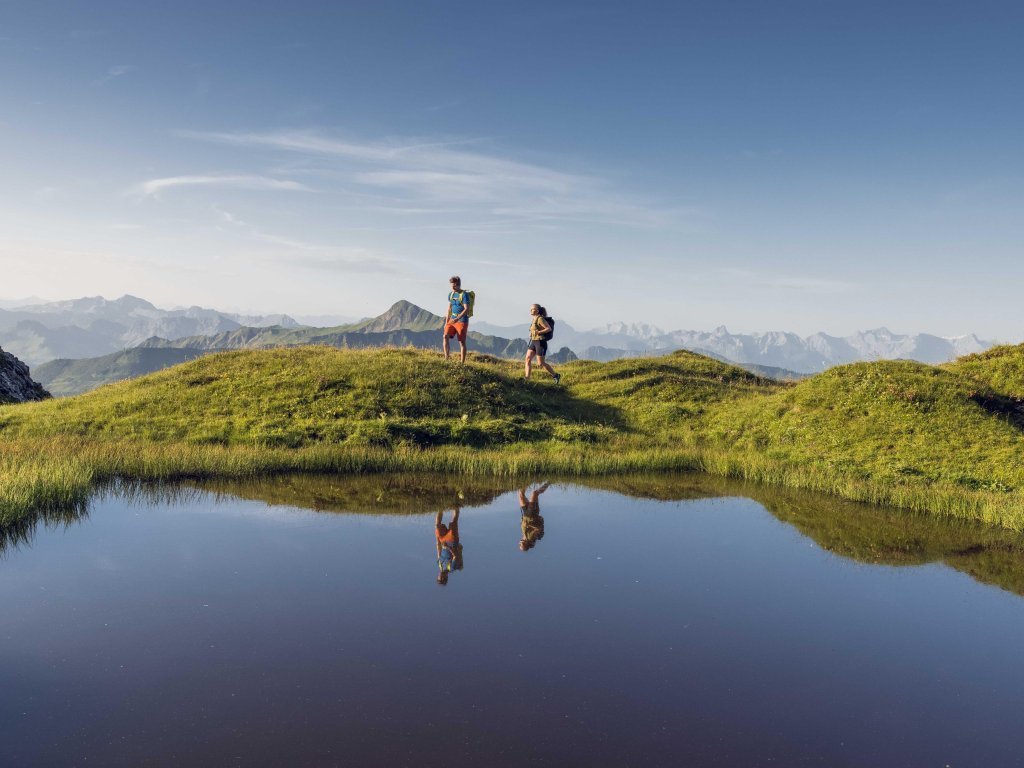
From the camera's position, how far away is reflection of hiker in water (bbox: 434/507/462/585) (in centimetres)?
1381

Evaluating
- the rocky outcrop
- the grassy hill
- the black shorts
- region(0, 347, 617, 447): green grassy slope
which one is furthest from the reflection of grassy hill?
the rocky outcrop

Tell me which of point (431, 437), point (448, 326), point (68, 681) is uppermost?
point (448, 326)

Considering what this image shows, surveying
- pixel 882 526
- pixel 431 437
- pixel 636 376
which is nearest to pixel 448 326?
pixel 431 437

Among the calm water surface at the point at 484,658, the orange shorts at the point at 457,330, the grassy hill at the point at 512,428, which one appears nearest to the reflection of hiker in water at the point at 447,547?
the calm water surface at the point at 484,658

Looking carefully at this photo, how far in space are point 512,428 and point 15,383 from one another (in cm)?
3479

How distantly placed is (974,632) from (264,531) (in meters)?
15.5

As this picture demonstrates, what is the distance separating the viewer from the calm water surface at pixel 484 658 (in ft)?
26.3

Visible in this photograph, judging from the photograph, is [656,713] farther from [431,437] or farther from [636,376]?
[636,376]

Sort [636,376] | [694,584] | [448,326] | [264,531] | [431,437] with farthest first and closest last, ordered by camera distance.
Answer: [636,376] < [448,326] < [431,437] < [264,531] < [694,584]

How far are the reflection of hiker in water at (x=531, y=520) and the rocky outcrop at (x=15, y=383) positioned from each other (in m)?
33.8

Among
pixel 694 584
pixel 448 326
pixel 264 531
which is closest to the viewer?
pixel 694 584

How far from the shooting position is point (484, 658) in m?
9.98

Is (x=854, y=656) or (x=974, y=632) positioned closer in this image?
(x=854, y=656)

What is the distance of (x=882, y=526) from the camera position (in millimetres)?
18953
